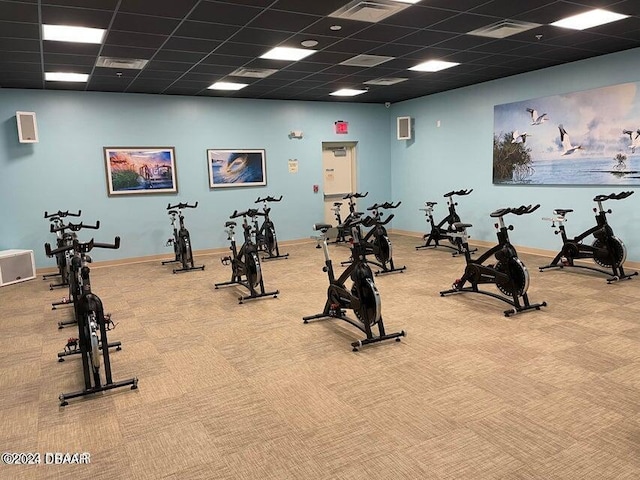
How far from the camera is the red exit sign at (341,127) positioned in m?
10.3

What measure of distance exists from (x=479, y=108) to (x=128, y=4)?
6.51 m

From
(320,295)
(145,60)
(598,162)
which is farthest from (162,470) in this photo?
(598,162)

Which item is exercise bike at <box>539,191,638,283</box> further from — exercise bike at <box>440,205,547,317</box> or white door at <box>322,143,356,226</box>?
white door at <box>322,143,356,226</box>

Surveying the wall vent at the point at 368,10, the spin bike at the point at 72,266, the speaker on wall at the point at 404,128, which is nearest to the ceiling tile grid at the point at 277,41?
the wall vent at the point at 368,10

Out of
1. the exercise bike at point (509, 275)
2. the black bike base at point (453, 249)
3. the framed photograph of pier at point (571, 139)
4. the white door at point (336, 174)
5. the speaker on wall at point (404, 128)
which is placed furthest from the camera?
the white door at point (336, 174)

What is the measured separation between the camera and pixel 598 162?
6.83m

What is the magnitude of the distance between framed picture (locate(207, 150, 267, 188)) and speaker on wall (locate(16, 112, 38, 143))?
9.43 feet

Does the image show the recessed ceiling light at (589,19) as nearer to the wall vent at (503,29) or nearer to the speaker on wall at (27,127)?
the wall vent at (503,29)

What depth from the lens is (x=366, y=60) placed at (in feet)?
21.2

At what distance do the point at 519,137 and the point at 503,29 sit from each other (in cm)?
303

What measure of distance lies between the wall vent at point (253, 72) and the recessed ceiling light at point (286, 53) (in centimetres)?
75

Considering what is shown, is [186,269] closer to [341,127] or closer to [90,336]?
[90,336]

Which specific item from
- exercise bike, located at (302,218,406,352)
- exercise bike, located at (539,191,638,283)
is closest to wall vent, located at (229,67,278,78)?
exercise bike, located at (302,218,406,352)

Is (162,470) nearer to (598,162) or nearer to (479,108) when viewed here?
(598,162)
